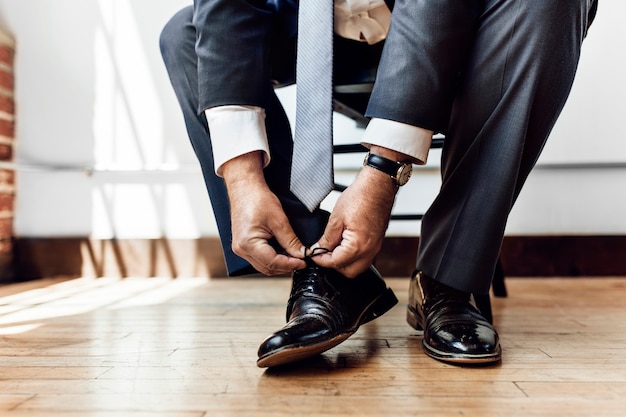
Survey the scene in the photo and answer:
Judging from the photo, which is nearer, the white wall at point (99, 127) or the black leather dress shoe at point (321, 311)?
the black leather dress shoe at point (321, 311)

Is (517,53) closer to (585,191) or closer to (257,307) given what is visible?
(257,307)

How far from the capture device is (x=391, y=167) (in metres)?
0.75

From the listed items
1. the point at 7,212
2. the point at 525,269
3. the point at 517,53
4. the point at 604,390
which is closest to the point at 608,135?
the point at 525,269

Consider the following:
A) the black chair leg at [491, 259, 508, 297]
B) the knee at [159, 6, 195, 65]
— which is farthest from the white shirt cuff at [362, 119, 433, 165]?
the black chair leg at [491, 259, 508, 297]

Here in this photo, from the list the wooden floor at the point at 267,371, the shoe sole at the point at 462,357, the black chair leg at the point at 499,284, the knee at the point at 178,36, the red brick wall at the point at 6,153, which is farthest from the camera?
the red brick wall at the point at 6,153

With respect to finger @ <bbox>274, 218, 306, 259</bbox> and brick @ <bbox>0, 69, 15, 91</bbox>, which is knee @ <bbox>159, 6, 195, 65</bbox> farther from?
brick @ <bbox>0, 69, 15, 91</bbox>

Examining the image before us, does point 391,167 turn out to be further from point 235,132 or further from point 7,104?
point 7,104

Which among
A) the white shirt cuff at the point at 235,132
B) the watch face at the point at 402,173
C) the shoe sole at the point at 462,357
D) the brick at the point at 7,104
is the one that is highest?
the brick at the point at 7,104

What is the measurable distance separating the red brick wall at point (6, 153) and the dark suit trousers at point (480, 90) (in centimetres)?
149

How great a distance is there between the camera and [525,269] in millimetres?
1676

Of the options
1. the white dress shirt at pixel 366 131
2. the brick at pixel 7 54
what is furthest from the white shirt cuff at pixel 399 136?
the brick at pixel 7 54

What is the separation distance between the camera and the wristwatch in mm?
745

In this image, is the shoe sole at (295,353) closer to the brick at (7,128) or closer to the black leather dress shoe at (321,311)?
the black leather dress shoe at (321,311)

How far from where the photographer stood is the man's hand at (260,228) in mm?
771
